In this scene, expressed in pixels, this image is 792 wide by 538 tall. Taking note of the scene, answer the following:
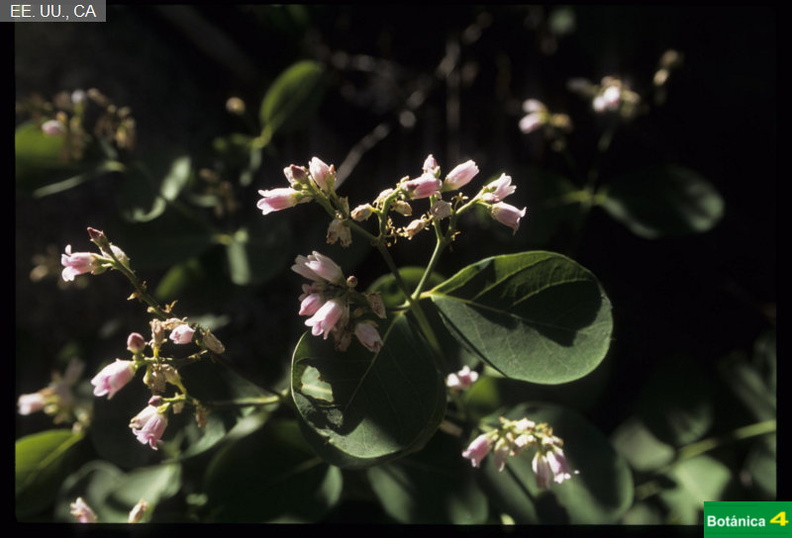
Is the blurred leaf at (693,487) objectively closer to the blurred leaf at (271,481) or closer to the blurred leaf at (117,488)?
the blurred leaf at (271,481)

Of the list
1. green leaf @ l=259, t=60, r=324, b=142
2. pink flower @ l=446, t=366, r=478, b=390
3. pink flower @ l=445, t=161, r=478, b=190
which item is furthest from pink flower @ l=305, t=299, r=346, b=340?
green leaf @ l=259, t=60, r=324, b=142

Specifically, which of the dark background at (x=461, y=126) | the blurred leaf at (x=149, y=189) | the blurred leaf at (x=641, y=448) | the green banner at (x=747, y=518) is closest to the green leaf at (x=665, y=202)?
the dark background at (x=461, y=126)

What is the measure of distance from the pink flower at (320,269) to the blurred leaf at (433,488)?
666 millimetres

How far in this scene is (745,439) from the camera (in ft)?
6.71

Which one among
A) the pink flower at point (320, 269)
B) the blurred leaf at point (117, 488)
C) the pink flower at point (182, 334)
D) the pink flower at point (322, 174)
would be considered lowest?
the blurred leaf at point (117, 488)

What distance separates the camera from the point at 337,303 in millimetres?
1216

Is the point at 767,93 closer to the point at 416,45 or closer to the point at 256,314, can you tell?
the point at 416,45

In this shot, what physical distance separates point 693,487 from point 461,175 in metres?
1.25

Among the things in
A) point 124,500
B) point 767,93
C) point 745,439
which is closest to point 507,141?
point 767,93

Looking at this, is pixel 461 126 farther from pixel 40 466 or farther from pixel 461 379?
pixel 40 466

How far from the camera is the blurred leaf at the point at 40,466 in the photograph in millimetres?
1870

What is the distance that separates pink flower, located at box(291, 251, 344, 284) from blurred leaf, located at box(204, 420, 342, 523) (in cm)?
59

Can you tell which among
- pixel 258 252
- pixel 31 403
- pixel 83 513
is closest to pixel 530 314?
pixel 258 252

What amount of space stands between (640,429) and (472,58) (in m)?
1.50
